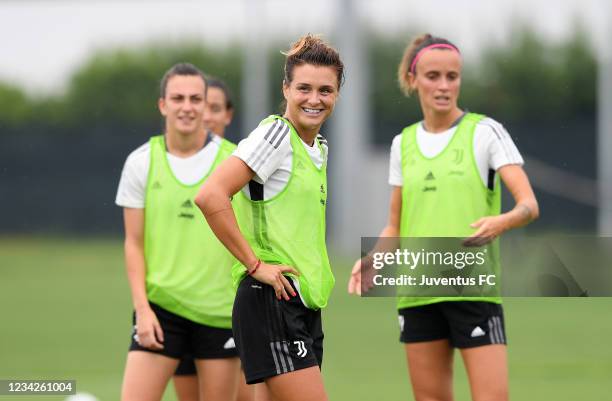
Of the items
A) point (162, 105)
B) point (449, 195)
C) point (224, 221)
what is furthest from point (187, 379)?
point (224, 221)

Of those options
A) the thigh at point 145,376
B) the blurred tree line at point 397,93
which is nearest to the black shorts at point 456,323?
the thigh at point 145,376

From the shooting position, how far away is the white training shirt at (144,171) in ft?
19.0

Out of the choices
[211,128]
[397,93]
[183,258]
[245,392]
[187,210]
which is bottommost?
[245,392]

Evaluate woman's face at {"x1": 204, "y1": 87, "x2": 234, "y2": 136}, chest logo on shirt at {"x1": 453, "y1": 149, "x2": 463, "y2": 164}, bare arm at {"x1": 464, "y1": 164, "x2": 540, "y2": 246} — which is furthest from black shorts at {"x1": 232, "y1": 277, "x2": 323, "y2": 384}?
woman's face at {"x1": 204, "y1": 87, "x2": 234, "y2": 136}

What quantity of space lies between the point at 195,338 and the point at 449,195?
60.2 inches

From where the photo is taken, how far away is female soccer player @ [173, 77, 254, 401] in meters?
6.14

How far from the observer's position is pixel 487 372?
5.42m

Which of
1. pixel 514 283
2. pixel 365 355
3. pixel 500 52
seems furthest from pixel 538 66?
pixel 514 283

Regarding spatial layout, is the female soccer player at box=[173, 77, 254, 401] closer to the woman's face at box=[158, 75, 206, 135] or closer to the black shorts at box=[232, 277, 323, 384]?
the woman's face at box=[158, 75, 206, 135]

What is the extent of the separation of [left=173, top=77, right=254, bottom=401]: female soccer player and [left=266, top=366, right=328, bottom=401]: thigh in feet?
5.12

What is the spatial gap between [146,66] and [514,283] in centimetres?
3777

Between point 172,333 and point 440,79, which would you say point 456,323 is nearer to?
point 440,79

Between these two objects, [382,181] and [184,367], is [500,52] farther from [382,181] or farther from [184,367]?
[184,367]

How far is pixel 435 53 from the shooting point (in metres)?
5.75
